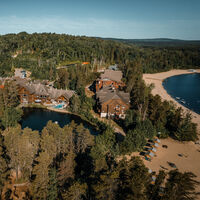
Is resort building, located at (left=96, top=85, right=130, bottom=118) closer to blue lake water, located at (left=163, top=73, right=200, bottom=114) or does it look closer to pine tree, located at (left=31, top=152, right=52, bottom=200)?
pine tree, located at (left=31, top=152, right=52, bottom=200)

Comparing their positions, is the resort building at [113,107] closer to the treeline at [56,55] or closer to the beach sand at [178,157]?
the beach sand at [178,157]

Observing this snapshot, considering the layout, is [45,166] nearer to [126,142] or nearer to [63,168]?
[63,168]

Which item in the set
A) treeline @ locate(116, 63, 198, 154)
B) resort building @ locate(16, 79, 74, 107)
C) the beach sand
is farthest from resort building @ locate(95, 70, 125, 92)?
the beach sand

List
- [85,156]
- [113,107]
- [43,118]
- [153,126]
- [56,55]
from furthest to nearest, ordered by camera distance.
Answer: [56,55] < [113,107] < [43,118] < [153,126] < [85,156]

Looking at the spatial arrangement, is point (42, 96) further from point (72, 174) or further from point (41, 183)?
point (41, 183)

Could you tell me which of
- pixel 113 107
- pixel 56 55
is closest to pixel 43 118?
pixel 113 107

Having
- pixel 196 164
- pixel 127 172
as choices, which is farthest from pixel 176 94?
pixel 127 172
